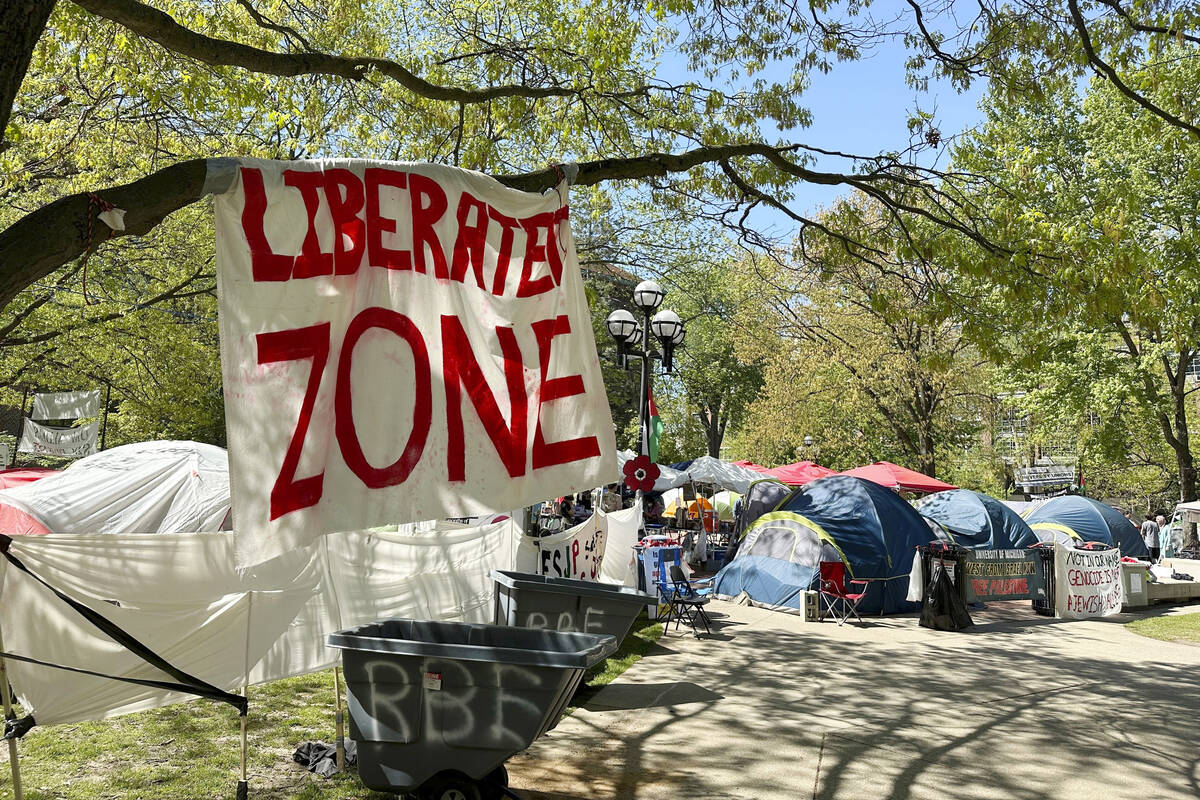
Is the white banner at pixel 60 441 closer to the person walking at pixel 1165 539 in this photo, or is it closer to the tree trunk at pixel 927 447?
the tree trunk at pixel 927 447

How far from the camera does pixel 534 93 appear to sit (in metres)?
9.03

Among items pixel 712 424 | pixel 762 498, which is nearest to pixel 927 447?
pixel 762 498

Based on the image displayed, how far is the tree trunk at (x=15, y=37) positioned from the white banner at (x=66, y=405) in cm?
1883

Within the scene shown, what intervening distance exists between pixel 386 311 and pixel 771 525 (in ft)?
43.6

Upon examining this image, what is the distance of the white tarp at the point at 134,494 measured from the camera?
1302 cm

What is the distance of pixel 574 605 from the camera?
26.2 feet

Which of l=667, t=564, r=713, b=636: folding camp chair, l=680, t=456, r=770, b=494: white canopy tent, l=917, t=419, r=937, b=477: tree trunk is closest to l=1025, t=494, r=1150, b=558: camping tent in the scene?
l=917, t=419, r=937, b=477: tree trunk

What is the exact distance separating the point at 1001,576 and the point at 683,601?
6.11 m

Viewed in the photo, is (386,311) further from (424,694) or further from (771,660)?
(771,660)

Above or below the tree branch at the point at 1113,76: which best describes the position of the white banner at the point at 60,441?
below

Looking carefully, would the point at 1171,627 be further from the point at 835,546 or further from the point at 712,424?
the point at 712,424

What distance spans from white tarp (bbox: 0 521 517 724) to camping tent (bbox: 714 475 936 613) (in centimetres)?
854

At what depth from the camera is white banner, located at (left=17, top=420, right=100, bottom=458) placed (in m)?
22.1

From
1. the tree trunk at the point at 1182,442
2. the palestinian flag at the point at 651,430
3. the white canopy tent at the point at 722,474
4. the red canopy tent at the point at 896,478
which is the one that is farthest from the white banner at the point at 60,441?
the tree trunk at the point at 1182,442
